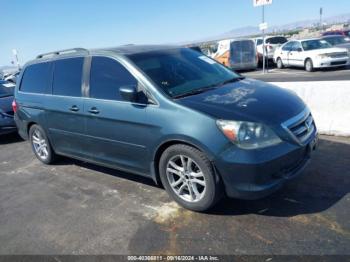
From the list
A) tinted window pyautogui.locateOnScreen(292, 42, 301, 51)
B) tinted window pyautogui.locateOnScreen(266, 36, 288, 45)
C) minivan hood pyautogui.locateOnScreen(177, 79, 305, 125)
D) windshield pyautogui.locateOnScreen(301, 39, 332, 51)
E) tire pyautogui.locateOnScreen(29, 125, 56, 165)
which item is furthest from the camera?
tinted window pyautogui.locateOnScreen(266, 36, 288, 45)

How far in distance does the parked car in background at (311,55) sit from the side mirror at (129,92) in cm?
1487

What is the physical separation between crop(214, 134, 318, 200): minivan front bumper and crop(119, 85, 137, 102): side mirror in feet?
4.02

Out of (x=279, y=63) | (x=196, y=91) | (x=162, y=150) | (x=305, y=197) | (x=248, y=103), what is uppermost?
(x=196, y=91)

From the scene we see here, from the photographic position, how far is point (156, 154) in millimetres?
4043

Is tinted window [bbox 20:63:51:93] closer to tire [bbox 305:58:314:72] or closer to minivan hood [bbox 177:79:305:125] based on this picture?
minivan hood [bbox 177:79:305:125]

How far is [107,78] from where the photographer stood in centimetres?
456

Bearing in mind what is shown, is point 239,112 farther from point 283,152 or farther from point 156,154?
point 156,154

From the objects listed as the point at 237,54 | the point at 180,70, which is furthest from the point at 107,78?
the point at 237,54

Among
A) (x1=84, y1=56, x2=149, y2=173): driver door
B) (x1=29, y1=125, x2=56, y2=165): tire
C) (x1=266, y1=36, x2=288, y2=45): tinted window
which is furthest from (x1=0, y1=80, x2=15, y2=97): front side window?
(x1=266, y1=36, x2=288, y2=45): tinted window

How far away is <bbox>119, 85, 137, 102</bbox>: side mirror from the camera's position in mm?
3973

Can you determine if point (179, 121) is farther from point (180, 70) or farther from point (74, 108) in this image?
point (74, 108)

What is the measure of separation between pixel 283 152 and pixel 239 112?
1.89 ft

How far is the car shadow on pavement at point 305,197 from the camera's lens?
3764 millimetres

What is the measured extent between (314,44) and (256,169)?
1681 cm
